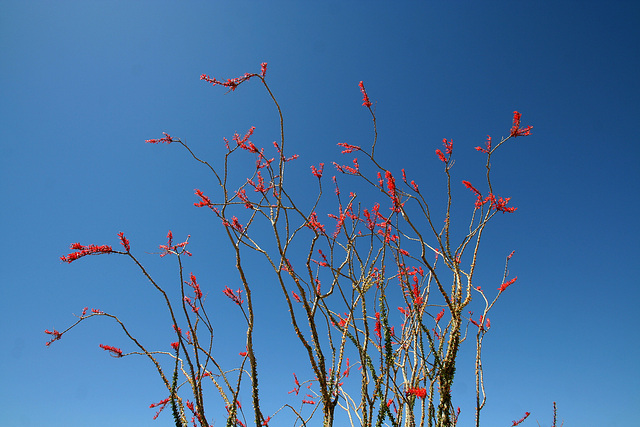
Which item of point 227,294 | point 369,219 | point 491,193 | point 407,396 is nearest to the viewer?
point 407,396

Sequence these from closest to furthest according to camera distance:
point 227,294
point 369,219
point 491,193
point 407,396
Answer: point 407,396
point 491,193
point 227,294
point 369,219

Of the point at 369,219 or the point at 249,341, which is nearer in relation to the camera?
the point at 249,341

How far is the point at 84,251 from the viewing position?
5.99 feet

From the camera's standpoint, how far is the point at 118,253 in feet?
6.07

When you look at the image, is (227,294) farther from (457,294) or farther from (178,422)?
(457,294)

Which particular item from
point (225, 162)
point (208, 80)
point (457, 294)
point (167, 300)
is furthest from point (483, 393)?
point (208, 80)

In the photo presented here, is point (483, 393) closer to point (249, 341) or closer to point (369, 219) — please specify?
point (369, 219)

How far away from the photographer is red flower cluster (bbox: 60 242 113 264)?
5.90 feet

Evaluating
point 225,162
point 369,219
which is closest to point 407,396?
point 369,219

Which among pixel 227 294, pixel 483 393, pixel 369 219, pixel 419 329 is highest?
pixel 369 219

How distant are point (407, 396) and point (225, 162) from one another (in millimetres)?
1922

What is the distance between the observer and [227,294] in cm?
242

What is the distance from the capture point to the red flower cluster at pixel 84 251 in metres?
1.80

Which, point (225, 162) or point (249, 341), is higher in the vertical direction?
point (225, 162)
